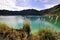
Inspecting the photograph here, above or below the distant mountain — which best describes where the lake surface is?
below

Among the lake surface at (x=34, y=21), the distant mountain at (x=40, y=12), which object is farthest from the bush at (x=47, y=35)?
the distant mountain at (x=40, y=12)

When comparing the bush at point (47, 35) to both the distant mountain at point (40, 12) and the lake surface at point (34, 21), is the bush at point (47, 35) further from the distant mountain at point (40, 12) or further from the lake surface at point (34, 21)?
the distant mountain at point (40, 12)

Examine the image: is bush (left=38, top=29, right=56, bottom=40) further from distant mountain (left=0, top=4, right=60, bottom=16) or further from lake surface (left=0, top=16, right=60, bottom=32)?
distant mountain (left=0, top=4, right=60, bottom=16)

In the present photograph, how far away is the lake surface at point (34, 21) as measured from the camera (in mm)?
2117

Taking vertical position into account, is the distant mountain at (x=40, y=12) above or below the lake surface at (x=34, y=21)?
above

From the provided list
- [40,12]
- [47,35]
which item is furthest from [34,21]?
[47,35]

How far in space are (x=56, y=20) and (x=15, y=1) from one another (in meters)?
0.74

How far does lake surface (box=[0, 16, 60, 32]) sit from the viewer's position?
2117 mm

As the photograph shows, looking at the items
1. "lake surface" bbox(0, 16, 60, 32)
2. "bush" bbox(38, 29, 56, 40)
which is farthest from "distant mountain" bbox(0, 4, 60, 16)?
"bush" bbox(38, 29, 56, 40)

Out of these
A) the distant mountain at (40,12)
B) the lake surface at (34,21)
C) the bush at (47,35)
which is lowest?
the bush at (47,35)

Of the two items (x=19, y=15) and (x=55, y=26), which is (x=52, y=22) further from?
(x=19, y=15)

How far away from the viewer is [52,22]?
84.3 inches

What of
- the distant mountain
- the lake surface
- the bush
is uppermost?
the distant mountain

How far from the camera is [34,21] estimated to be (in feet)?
6.95
